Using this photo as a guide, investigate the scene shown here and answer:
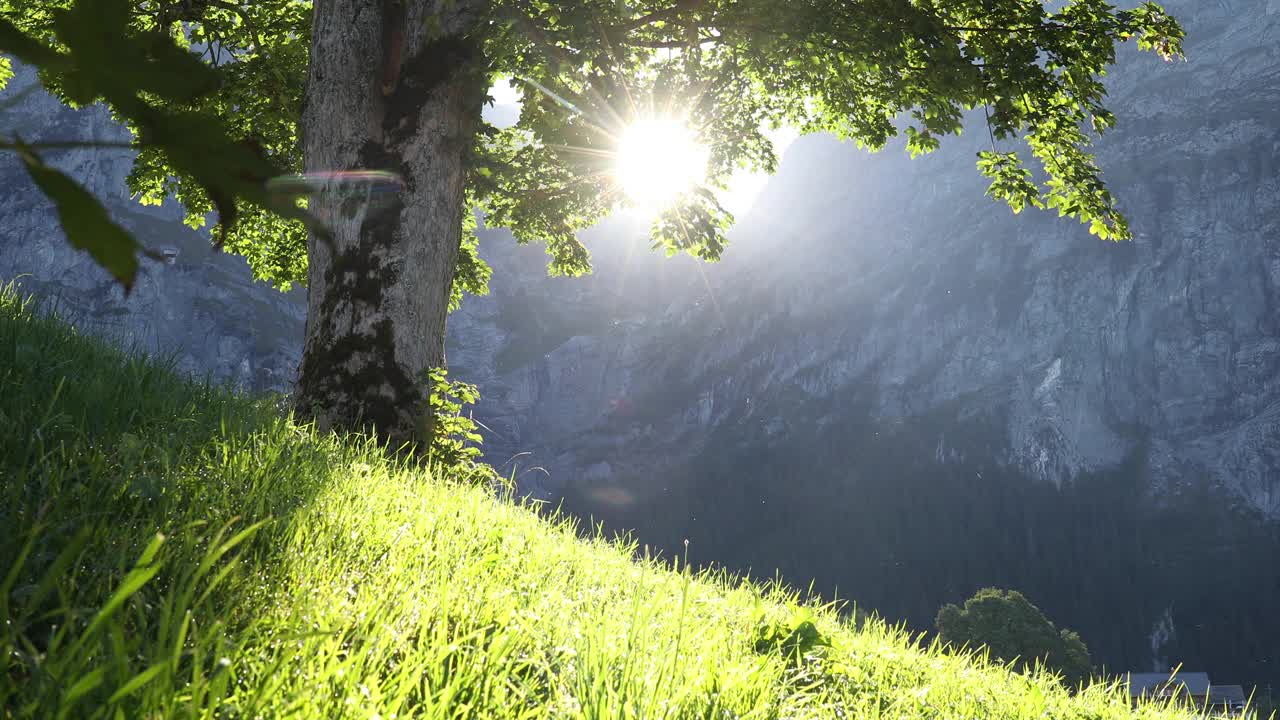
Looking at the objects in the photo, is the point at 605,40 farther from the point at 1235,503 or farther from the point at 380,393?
the point at 1235,503

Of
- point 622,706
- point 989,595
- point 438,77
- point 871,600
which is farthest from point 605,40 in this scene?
point 871,600

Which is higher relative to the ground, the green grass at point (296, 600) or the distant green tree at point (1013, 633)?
the green grass at point (296, 600)

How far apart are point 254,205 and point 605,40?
23.8ft

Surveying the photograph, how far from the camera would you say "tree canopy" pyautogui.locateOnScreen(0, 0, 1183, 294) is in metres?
7.75

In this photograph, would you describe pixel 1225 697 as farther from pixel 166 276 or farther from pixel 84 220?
pixel 166 276

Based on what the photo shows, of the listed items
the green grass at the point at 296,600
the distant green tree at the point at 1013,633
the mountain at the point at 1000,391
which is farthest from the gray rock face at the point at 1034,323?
the green grass at the point at 296,600

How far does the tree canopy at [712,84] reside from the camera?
7754mm

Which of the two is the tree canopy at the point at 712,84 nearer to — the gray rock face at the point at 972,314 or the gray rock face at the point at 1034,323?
the gray rock face at the point at 1034,323

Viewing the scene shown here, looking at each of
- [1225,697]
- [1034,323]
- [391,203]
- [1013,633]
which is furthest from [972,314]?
[391,203]

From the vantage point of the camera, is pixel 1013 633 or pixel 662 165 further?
pixel 1013 633

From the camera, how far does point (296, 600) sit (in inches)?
90.0

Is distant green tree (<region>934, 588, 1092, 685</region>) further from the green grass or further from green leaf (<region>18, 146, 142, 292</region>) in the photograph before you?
green leaf (<region>18, 146, 142, 292</region>)

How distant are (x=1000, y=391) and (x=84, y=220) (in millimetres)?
157387

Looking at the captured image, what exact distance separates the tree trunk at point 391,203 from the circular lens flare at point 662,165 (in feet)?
10.7
